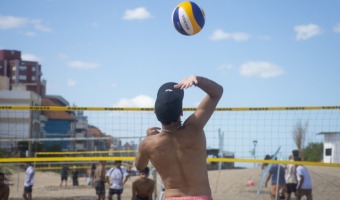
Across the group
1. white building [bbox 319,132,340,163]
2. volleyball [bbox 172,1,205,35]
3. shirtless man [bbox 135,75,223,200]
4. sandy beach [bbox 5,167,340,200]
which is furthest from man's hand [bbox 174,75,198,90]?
sandy beach [bbox 5,167,340,200]

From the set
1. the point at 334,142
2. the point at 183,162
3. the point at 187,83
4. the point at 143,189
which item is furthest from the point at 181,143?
the point at 334,142

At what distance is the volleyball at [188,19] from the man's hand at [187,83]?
7.98ft

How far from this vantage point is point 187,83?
361 cm

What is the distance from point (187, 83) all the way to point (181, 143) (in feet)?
1.39

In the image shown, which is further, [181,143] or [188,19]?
[188,19]

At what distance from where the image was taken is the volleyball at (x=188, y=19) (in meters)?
5.99

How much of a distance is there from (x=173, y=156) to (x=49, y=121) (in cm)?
8130

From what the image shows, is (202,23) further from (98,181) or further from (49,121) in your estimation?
(49,121)

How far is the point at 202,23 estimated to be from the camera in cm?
607

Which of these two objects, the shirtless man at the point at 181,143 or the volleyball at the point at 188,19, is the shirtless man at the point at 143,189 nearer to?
the volleyball at the point at 188,19

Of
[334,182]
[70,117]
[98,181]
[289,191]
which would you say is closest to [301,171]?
[289,191]

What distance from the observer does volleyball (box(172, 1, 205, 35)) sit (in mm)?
5992

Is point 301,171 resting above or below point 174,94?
below

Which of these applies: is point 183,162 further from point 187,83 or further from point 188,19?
point 188,19
